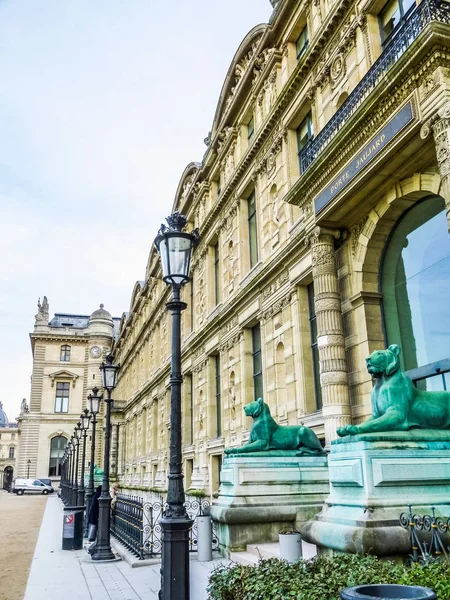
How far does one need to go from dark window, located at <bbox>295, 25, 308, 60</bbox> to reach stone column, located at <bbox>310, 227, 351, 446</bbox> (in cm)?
812

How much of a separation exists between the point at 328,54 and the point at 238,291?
929 cm

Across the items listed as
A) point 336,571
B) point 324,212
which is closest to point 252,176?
point 324,212

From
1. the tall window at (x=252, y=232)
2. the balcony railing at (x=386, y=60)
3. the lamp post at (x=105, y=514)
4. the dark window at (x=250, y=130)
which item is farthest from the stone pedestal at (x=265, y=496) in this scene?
the dark window at (x=250, y=130)

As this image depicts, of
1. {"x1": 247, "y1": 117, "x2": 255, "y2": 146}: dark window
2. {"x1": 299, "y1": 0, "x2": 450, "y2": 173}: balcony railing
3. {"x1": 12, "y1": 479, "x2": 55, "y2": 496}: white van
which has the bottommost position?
{"x1": 12, "y1": 479, "x2": 55, "y2": 496}: white van

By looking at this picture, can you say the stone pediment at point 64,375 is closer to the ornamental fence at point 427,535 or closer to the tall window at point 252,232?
the tall window at point 252,232

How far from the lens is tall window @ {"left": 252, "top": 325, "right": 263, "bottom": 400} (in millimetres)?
20400

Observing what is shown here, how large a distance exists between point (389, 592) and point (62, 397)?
7240 centimetres

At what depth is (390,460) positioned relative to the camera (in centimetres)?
714

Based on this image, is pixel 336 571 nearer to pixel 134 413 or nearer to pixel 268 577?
pixel 268 577

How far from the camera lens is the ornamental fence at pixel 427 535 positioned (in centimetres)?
638

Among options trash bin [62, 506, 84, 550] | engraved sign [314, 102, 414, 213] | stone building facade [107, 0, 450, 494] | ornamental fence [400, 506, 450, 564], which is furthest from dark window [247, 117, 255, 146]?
ornamental fence [400, 506, 450, 564]

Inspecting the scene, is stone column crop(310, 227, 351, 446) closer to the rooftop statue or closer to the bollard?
the rooftop statue

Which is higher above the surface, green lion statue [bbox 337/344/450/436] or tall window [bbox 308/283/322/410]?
tall window [bbox 308/283/322/410]

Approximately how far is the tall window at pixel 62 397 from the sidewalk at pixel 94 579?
198 ft
